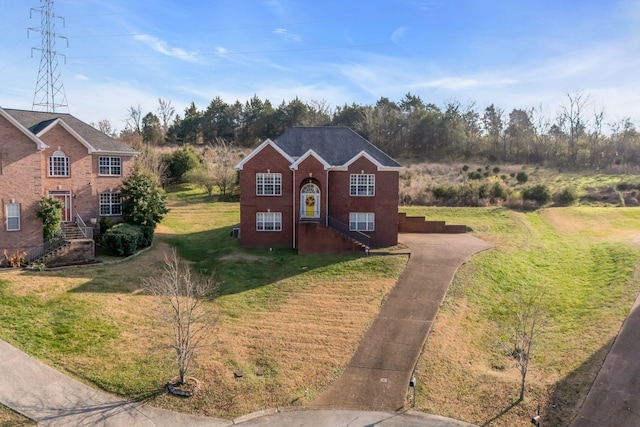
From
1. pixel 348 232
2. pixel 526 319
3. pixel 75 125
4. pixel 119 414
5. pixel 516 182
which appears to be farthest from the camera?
pixel 516 182

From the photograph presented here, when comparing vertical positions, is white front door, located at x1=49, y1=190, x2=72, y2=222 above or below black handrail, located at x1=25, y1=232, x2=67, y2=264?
above

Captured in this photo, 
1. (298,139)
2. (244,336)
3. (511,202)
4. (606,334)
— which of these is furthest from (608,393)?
(511,202)

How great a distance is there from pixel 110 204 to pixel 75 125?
253 inches

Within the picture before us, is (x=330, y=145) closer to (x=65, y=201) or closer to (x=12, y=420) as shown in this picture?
(x=65, y=201)

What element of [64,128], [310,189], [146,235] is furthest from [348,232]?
[64,128]

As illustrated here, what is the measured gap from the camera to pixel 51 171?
32125 millimetres

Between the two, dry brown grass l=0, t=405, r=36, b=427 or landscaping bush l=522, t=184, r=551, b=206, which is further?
landscaping bush l=522, t=184, r=551, b=206

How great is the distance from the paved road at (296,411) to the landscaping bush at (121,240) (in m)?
11.8

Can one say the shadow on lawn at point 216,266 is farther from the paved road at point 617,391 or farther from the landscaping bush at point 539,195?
the landscaping bush at point 539,195

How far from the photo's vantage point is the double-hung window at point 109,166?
1351 inches

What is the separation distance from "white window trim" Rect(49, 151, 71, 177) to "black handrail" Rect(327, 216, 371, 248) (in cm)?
1853

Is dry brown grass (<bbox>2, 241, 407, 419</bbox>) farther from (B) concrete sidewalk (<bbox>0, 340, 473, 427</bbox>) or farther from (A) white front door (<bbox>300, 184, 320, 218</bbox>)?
(A) white front door (<bbox>300, 184, 320, 218</bbox>)

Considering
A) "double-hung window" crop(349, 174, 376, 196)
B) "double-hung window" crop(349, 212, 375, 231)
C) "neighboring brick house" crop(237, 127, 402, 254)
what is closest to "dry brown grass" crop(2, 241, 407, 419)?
"double-hung window" crop(349, 212, 375, 231)

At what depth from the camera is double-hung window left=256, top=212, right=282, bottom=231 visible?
33.4 metres
